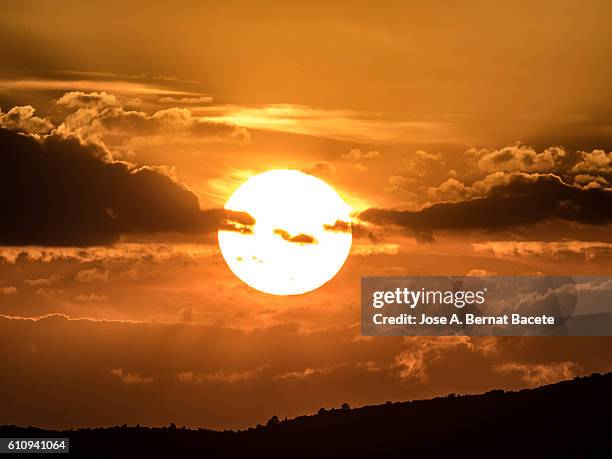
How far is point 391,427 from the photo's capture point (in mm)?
135125

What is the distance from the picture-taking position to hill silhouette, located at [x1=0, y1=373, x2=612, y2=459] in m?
127

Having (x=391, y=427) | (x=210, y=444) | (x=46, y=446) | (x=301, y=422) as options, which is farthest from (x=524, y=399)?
(x=46, y=446)

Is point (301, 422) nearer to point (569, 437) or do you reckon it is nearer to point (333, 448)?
point (333, 448)

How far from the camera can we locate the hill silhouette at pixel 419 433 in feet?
418

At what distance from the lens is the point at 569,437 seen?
415 ft

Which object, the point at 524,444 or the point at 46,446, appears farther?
the point at 46,446

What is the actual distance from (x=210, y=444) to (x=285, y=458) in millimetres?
9377

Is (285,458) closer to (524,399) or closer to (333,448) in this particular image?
(333,448)

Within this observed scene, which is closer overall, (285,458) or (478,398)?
(285,458)

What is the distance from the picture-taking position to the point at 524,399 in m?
139

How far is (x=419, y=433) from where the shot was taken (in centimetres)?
13238

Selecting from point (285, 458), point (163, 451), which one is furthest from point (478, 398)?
point (163, 451)

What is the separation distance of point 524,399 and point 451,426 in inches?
402

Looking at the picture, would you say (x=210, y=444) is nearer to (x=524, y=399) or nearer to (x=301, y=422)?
(x=301, y=422)
